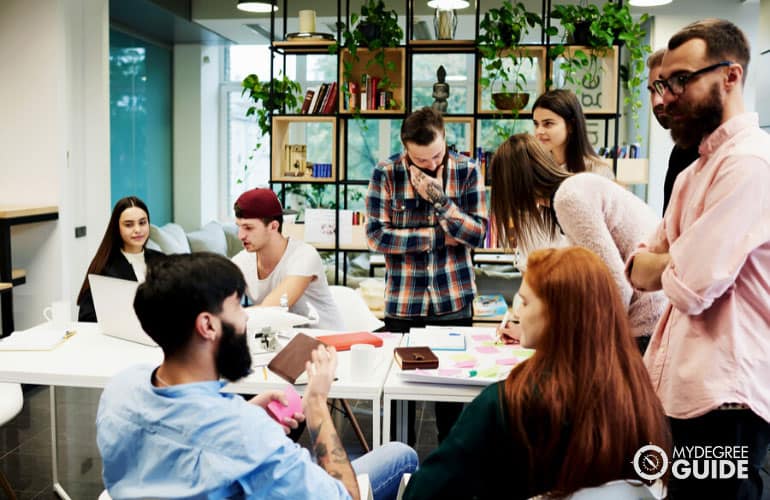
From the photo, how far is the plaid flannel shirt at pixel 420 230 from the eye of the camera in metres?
3.32

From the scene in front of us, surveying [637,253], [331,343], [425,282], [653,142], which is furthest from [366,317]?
[653,142]

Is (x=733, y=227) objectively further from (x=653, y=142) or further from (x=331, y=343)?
(x=653, y=142)

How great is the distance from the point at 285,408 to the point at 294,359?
0.45 meters

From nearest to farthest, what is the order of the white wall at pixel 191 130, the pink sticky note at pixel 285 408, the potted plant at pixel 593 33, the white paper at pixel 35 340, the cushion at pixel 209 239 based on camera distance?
the pink sticky note at pixel 285 408
the white paper at pixel 35 340
the potted plant at pixel 593 33
the cushion at pixel 209 239
the white wall at pixel 191 130

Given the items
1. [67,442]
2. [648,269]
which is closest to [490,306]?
[67,442]

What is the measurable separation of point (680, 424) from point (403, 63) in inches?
160

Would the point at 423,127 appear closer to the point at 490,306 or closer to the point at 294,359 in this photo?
the point at 294,359

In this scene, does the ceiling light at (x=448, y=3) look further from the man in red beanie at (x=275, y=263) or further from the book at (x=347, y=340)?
the book at (x=347, y=340)

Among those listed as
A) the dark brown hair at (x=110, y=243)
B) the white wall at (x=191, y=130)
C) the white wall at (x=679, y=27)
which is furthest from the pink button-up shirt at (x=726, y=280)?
the white wall at (x=191, y=130)

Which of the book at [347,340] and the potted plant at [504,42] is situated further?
the potted plant at [504,42]

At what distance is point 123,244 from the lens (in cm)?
388

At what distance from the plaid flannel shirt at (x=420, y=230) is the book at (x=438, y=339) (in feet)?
1.30

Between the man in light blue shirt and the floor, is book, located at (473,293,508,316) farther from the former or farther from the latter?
the man in light blue shirt

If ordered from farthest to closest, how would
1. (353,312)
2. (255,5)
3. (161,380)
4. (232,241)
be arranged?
(232,241)
(255,5)
(353,312)
(161,380)
